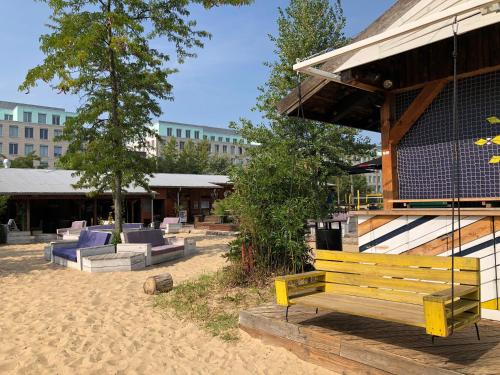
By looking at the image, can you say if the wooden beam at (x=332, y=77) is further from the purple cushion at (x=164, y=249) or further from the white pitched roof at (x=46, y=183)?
the white pitched roof at (x=46, y=183)

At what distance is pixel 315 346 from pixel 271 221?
304cm

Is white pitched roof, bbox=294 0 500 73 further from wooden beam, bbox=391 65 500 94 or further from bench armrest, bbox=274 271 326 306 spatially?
bench armrest, bbox=274 271 326 306

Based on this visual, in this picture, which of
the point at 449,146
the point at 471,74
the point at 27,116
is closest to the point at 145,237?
the point at 449,146

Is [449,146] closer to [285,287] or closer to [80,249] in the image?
[285,287]

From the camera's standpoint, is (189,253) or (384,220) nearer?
(384,220)

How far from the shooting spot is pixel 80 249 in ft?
36.0

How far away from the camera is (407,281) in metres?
4.39

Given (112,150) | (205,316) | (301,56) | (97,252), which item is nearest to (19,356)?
(205,316)

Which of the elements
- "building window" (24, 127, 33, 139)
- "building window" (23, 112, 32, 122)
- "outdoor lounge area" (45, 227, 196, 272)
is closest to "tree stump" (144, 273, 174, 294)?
"outdoor lounge area" (45, 227, 196, 272)

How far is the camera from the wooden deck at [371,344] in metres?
3.66

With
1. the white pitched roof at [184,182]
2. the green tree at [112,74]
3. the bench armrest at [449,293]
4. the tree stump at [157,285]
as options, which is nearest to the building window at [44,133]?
the white pitched roof at [184,182]

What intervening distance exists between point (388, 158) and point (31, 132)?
7745cm

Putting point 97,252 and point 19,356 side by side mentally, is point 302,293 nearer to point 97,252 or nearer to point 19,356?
point 19,356

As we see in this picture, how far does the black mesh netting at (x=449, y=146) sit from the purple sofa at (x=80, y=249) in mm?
8460
